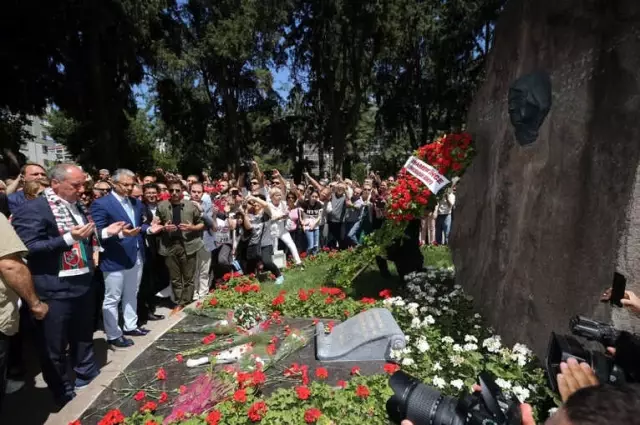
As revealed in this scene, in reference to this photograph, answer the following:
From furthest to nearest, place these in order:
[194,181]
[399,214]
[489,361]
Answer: [194,181] → [399,214] → [489,361]

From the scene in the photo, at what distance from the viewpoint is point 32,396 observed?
12.8 ft

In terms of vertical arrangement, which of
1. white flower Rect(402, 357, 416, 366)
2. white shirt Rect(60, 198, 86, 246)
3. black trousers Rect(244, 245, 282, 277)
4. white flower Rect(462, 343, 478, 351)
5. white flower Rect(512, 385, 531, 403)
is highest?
white shirt Rect(60, 198, 86, 246)

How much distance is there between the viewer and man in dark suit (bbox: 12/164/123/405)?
3.42 metres

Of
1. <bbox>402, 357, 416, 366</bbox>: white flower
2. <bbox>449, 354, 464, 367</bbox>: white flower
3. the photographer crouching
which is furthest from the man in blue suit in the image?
the photographer crouching

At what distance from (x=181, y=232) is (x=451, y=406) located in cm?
495

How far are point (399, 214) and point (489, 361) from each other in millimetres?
2384

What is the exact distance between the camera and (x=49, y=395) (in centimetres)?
389

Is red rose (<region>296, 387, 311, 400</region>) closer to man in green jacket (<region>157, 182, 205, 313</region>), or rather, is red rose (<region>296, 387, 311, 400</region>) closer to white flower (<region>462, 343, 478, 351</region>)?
white flower (<region>462, 343, 478, 351</region>)

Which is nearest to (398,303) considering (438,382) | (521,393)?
(438,382)

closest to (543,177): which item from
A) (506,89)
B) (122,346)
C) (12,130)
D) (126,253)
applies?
(506,89)

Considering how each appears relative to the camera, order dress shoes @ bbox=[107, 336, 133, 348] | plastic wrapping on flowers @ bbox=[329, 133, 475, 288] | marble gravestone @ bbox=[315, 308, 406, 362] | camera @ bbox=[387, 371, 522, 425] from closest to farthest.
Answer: camera @ bbox=[387, 371, 522, 425], marble gravestone @ bbox=[315, 308, 406, 362], dress shoes @ bbox=[107, 336, 133, 348], plastic wrapping on flowers @ bbox=[329, 133, 475, 288]

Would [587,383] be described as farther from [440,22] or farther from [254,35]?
→ [440,22]

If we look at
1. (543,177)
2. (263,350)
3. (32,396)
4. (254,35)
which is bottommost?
(32,396)

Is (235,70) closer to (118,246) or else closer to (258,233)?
(258,233)
